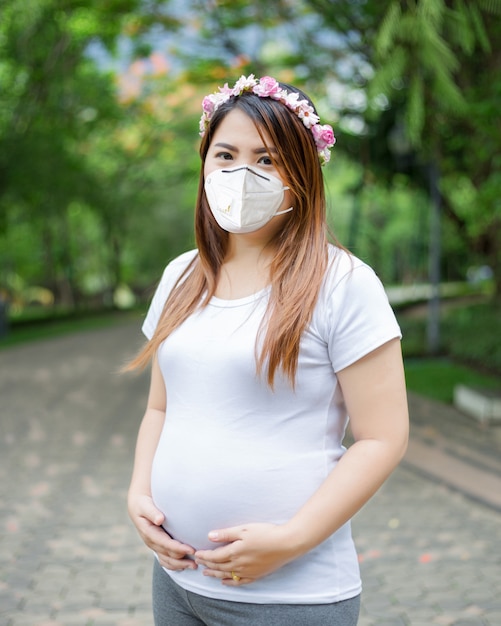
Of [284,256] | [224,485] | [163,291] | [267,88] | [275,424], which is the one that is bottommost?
[224,485]

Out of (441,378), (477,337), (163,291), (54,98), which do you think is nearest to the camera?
(163,291)

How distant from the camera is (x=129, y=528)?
20.0 ft

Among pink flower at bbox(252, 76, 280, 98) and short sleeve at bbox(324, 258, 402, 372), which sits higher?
pink flower at bbox(252, 76, 280, 98)

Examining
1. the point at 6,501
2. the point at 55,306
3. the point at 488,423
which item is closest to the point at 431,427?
the point at 488,423

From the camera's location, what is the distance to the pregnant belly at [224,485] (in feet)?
5.88

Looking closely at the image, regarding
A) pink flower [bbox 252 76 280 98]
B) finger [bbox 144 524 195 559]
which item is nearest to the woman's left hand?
finger [bbox 144 524 195 559]

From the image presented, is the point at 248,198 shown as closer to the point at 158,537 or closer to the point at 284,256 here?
the point at 284,256

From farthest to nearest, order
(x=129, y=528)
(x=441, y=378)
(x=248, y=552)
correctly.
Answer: (x=441, y=378) < (x=129, y=528) < (x=248, y=552)

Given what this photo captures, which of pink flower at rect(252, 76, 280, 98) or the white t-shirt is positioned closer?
the white t-shirt

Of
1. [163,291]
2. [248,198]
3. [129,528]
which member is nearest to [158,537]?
[163,291]

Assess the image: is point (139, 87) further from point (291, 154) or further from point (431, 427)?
point (291, 154)

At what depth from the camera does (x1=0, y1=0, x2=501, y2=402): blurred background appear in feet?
26.5

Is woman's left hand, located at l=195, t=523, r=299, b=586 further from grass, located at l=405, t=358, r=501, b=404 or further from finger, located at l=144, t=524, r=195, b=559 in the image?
grass, located at l=405, t=358, r=501, b=404

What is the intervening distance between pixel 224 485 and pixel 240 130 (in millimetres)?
775
